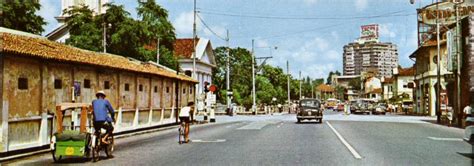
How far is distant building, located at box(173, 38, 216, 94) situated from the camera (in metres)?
79.9

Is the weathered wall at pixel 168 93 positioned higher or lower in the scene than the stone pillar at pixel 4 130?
higher

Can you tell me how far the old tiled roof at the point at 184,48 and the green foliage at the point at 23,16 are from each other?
100ft

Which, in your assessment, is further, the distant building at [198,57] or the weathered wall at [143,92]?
the distant building at [198,57]

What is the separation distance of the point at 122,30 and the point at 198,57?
24.0 metres

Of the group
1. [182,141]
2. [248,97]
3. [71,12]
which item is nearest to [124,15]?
[71,12]

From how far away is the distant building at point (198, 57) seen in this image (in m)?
79.9

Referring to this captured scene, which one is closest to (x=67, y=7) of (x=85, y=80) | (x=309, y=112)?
(x=309, y=112)

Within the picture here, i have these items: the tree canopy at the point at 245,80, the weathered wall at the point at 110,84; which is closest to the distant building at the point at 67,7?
the tree canopy at the point at 245,80

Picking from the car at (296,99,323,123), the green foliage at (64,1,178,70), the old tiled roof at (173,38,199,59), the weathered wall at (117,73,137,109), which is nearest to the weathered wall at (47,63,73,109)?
the weathered wall at (117,73,137,109)

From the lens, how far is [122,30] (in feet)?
187

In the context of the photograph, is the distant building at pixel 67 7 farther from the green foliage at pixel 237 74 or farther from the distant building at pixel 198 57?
the green foliage at pixel 237 74

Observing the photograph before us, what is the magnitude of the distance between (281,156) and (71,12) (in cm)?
5233

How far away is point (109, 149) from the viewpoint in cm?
1525

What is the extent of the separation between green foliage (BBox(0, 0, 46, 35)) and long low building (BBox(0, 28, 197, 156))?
2102 cm
